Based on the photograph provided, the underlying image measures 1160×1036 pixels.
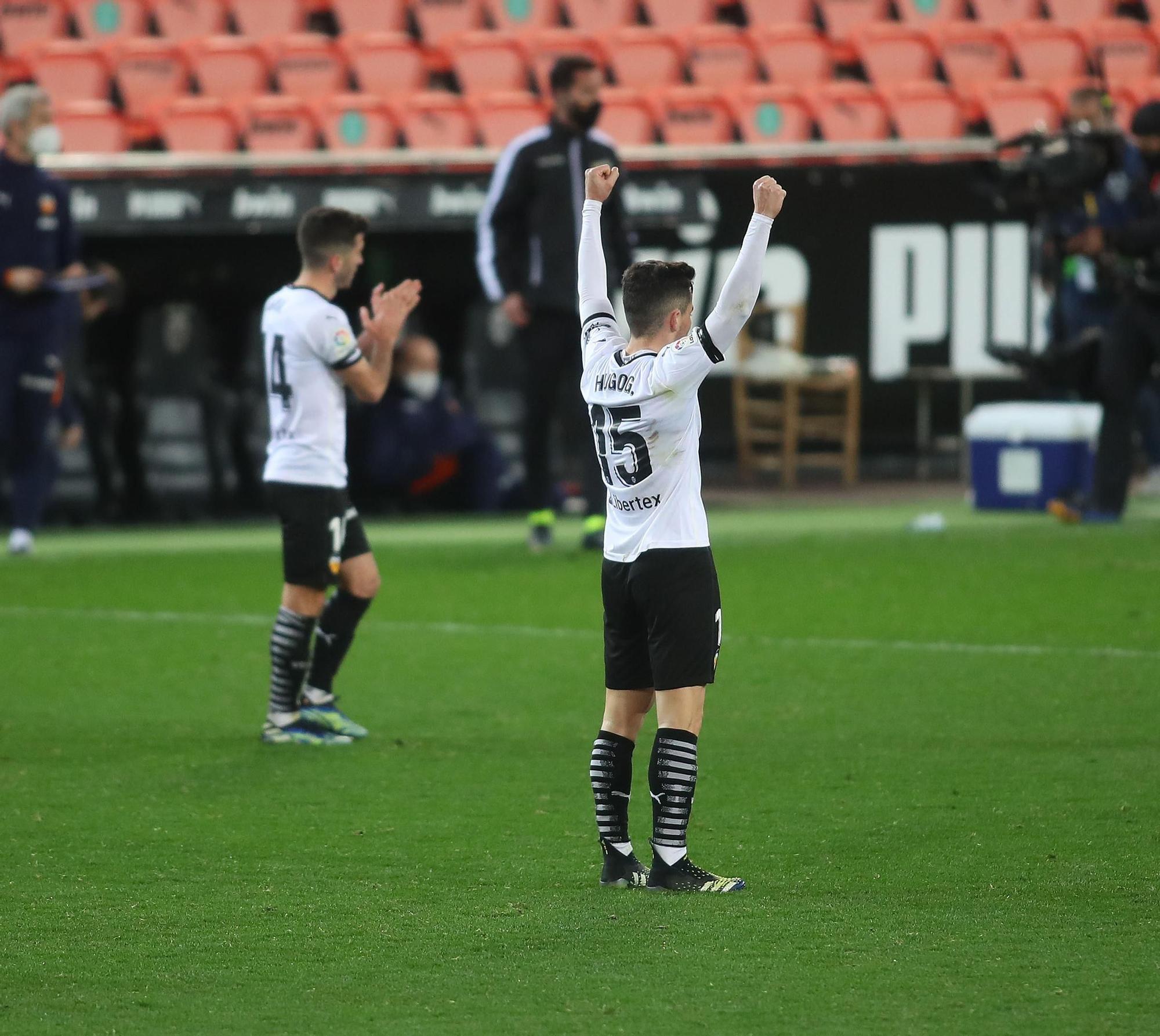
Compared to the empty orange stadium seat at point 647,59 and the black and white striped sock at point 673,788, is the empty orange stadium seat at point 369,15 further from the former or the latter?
the black and white striped sock at point 673,788

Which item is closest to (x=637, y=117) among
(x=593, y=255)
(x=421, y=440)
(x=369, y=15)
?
(x=369, y=15)

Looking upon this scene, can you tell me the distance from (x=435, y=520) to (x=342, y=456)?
614cm

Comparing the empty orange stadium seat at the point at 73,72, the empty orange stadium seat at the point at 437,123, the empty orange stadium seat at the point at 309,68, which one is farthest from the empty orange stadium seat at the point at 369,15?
the empty orange stadium seat at the point at 73,72

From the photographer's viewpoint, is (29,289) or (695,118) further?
(695,118)

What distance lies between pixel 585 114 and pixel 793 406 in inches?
162

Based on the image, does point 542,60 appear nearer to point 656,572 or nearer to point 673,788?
point 656,572

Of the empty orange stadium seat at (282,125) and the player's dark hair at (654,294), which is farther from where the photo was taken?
the empty orange stadium seat at (282,125)

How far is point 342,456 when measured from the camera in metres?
6.24

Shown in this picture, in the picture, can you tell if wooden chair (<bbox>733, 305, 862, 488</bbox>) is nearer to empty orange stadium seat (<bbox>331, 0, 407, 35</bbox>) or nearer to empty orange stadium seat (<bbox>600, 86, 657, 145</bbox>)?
empty orange stadium seat (<bbox>600, 86, 657, 145</bbox>)

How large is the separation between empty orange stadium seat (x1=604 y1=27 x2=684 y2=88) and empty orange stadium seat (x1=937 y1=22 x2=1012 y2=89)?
82.4 inches

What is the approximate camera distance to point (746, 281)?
163 inches

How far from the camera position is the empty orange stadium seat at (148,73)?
16.2m

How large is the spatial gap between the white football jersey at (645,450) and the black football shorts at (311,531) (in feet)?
6.09

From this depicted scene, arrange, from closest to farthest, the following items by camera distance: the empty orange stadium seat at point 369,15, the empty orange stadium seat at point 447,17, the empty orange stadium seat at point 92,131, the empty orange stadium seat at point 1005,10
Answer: the empty orange stadium seat at point 92,131 < the empty orange stadium seat at point 1005,10 < the empty orange stadium seat at point 447,17 < the empty orange stadium seat at point 369,15
